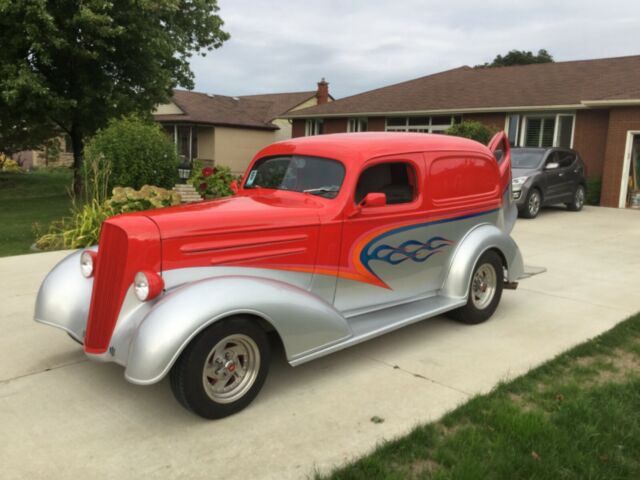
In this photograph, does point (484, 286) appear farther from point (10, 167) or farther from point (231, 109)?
point (231, 109)

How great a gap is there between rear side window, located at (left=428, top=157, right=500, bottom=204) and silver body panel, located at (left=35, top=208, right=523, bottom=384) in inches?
9.9

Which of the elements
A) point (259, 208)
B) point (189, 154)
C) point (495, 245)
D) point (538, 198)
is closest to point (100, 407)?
point (259, 208)

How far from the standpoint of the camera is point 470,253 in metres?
5.08

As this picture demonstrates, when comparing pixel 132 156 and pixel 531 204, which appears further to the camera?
pixel 531 204

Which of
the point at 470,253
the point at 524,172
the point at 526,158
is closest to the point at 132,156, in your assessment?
the point at 470,253

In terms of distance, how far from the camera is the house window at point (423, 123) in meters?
21.9

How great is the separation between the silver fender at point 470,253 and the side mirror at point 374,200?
117cm

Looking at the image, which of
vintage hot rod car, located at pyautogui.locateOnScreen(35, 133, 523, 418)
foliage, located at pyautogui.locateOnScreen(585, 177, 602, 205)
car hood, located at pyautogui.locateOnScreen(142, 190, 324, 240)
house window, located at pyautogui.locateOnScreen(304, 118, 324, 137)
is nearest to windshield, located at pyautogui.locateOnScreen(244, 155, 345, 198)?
vintage hot rod car, located at pyautogui.locateOnScreen(35, 133, 523, 418)

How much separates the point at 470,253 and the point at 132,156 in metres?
7.38

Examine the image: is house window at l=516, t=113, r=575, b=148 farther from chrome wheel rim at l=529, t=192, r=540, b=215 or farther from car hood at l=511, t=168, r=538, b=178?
chrome wheel rim at l=529, t=192, r=540, b=215

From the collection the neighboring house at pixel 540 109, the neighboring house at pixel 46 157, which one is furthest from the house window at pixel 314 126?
the neighboring house at pixel 46 157

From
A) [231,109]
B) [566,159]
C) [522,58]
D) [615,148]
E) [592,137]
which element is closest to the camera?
[566,159]

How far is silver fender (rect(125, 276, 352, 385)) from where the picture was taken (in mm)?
3100

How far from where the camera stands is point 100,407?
361cm
